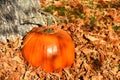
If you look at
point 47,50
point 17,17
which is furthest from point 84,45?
point 17,17

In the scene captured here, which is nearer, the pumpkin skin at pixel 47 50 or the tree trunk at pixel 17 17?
the pumpkin skin at pixel 47 50

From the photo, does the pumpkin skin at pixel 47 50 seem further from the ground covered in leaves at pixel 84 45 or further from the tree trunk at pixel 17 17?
the tree trunk at pixel 17 17

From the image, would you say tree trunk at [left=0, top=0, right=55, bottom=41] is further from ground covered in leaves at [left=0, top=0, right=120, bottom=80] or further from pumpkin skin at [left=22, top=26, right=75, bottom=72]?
pumpkin skin at [left=22, top=26, right=75, bottom=72]

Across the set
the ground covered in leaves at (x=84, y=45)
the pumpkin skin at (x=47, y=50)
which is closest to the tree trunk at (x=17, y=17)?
the ground covered in leaves at (x=84, y=45)

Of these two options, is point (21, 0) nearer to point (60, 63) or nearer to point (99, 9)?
point (60, 63)

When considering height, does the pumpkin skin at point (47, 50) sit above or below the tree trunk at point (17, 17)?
below

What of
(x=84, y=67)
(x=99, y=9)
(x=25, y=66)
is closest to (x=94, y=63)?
(x=84, y=67)
